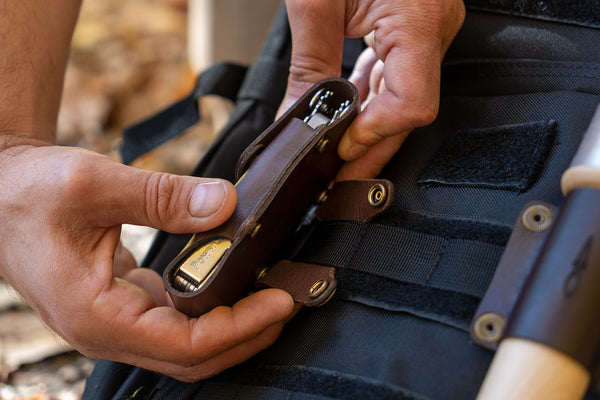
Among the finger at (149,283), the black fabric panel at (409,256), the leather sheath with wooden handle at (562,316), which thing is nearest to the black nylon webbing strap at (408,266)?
the black fabric panel at (409,256)

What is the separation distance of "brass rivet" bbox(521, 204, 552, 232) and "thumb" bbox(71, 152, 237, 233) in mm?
308

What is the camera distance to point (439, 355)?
1.78 ft

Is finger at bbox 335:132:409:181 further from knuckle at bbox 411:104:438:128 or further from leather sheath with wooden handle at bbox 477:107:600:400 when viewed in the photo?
leather sheath with wooden handle at bbox 477:107:600:400

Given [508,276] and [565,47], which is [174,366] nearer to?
[508,276]

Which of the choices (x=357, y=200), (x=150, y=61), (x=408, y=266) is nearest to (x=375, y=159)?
(x=357, y=200)

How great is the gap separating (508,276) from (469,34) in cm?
44

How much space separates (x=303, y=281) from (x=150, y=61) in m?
2.38

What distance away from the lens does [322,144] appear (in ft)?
2.18

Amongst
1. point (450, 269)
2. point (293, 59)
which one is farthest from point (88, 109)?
point (450, 269)

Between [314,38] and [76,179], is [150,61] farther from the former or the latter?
[76,179]

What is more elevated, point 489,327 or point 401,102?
point 401,102

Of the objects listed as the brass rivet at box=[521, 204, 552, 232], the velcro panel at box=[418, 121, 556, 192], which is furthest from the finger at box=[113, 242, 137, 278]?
the brass rivet at box=[521, 204, 552, 232]

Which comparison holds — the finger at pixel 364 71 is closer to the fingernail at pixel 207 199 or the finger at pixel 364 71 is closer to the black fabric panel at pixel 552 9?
the black fabric panel at pixel 552 9

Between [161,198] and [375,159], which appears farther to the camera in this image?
[375,159]
